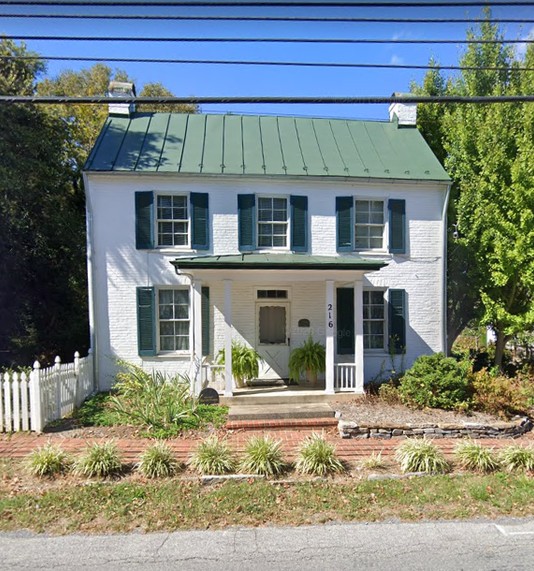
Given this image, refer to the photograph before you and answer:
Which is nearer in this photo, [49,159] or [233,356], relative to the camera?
[233,356]

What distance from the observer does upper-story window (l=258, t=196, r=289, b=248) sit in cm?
1066

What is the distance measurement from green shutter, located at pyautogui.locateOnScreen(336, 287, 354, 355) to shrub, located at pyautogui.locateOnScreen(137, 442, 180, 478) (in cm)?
585

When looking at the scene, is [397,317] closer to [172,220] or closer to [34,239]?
[172,220]

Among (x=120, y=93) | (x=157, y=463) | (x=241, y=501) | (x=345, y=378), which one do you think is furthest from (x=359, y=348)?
(x=120, y=93)

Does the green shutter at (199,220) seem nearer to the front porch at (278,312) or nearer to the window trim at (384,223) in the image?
the front porch at (278,312)

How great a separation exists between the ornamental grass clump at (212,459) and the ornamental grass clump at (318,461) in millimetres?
1003

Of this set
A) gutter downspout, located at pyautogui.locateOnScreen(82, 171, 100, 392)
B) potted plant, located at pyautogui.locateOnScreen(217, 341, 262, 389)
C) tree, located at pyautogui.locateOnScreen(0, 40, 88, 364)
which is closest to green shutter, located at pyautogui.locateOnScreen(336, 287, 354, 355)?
potted plant, located at pyautogui.locateOnScreen(217, 341, 262, 389)

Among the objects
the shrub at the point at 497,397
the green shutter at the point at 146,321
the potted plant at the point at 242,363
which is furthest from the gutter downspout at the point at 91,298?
the shrub at the point at 497,397

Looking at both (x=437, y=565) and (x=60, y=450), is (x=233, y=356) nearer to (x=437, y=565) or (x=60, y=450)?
(x=60, y=450)

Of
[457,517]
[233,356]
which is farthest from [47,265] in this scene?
[457,517]

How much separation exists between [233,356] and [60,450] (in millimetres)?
4113

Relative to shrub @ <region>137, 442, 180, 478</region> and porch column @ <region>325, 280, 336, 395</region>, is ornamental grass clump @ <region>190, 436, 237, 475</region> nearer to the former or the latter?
shrub @ <region>137, 442, 180, 478</region>

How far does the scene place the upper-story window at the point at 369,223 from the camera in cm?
1093

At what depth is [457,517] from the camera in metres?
4.69
